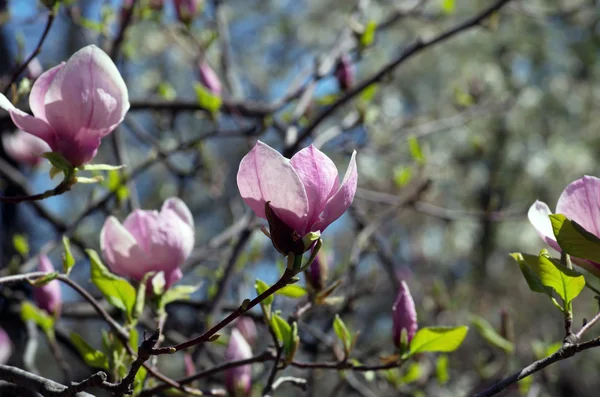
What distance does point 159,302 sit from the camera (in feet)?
2.23

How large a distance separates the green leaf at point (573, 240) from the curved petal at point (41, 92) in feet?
1.38

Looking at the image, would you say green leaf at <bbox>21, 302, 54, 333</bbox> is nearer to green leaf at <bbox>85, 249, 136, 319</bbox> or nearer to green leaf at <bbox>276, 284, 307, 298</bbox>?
green leaf at <bbox>85, 249, 136, 319</bbox>

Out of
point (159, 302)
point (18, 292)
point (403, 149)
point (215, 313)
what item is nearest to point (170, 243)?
point (159, 302)

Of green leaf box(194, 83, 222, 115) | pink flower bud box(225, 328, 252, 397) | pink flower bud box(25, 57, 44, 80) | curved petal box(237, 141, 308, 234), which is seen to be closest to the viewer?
curved petal box(237, 141, 308, 234)

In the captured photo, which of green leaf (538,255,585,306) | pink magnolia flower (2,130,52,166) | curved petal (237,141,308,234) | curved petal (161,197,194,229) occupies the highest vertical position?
curved petal (237,141,308,234)

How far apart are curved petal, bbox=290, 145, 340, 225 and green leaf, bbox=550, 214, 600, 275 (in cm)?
17

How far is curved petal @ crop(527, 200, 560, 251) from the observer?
0.53m

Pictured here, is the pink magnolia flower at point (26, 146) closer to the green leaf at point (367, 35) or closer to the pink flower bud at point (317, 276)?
the green leaf at point (367, 35)

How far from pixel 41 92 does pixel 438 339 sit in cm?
45

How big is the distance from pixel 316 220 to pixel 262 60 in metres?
7.28

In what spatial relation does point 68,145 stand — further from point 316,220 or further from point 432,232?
point 432,232

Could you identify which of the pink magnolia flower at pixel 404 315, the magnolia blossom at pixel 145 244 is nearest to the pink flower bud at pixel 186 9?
the magnolia blossom at pixel 145 244

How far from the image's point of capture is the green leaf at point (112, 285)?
25.0 inches

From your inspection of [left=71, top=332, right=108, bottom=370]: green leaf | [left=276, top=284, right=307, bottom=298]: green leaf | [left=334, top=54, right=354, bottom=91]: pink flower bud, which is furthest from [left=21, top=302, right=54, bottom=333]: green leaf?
[left=334, top=54, right=354, bottom=91]: pink flower bud
